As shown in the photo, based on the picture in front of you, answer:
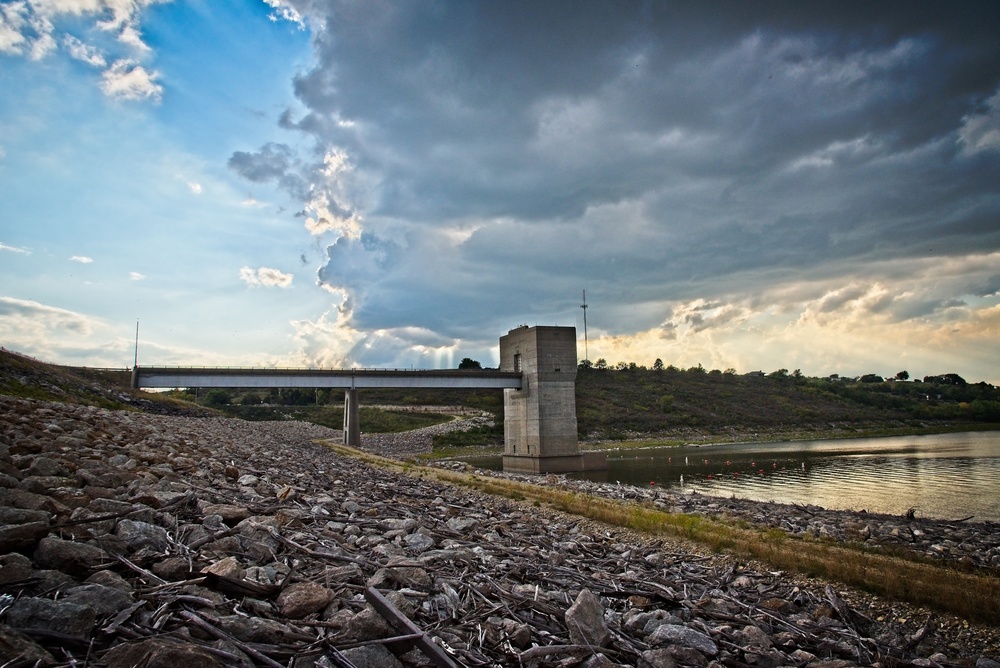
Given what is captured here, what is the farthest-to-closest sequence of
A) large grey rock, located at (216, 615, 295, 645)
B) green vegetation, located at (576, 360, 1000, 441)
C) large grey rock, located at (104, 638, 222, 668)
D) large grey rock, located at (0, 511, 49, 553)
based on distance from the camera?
green vegetation, located at (576, 360, 1000, 441)
large grey rock, located at (0, 511, 49, 553)
large grey rock, located at (216, 615, 295, 645)
large grey rock, located at (104, 638, 222, 668)

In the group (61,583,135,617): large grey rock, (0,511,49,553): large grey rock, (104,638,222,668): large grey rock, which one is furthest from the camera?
(0,511,49,553): large grey rock

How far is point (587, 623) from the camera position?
708cm

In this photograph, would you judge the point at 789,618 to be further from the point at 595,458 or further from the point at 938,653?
the point at 595,458

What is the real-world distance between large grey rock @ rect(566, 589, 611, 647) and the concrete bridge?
148ft

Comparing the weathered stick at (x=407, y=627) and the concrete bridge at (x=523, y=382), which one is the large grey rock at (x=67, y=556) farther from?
the concrete bridge at (x=523, y=382)

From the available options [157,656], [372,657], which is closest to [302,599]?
[372,657]

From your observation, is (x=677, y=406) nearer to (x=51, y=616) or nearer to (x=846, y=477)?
(x=846, y=477)

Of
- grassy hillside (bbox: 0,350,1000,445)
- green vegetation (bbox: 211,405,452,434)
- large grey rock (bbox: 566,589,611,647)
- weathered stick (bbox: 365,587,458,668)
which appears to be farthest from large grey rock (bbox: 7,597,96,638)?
green vegetation (bbox: 211,405,452,434)

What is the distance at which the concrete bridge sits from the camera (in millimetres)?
53250

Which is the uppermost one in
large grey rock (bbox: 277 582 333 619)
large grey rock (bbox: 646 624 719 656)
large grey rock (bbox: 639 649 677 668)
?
large grey rock (bbox: 277 582 333 619)

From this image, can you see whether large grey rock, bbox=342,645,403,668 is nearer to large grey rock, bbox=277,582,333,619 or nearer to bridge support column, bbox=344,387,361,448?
large grey rock, bbox=277,582,333,619

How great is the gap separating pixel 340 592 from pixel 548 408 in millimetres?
48035

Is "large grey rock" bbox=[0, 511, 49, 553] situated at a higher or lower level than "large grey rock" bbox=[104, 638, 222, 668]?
higher

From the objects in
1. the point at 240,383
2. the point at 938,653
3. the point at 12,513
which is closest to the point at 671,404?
the point at 240,383
